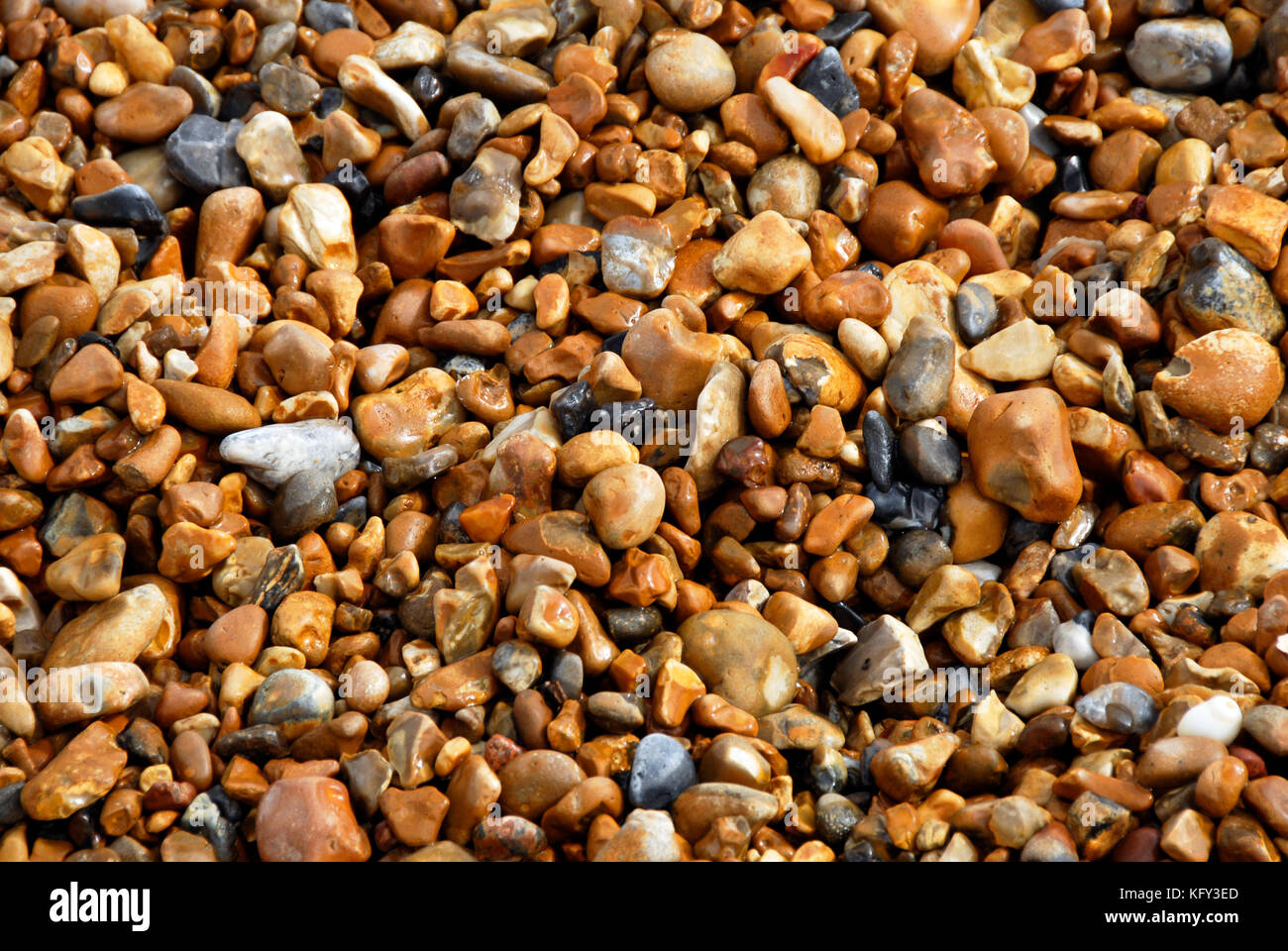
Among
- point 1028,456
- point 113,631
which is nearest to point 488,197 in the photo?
point 113,631

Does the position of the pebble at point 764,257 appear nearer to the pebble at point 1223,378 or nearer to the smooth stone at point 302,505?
the pebble at point 1223,378

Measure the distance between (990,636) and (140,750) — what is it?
236 centimetres

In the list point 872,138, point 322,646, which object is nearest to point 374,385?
point 322,646

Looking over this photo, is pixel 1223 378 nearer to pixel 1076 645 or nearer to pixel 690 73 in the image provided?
pixel 1076 645

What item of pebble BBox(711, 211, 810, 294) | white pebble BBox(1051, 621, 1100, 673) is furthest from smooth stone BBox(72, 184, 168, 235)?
white pebble BBox(1051, 621, 1100, 673)

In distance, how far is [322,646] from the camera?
3115 millimetres

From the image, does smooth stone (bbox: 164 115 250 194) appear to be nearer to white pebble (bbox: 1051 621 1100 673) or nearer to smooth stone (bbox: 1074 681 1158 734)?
white pebble (bbox: 1051 621 1100 673)

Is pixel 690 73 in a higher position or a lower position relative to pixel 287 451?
higher

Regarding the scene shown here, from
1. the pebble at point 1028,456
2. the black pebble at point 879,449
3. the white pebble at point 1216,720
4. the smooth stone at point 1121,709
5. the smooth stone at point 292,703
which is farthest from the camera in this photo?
the black pebble at point 879,449

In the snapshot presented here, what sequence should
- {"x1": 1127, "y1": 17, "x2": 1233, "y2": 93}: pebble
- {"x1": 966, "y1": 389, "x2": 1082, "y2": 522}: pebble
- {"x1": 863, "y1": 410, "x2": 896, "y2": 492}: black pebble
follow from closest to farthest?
{"x1": 966, "y1": 389, "x2": 1082, "y2": 522}: pebble < {"x1": 863, "y1": 410, "x2": 896, "y2": 492}: black pebble < {"x1": 1127, "y1": 17, "x2": 1233, "y2": 93}: pebble

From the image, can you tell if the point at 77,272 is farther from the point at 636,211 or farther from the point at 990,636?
the point at 990,636

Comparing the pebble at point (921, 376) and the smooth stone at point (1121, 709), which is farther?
the pebble at point (921, 376)

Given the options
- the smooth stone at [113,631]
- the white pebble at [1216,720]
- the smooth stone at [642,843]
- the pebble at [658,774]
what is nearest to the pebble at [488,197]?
the smooth stone at [113,631]

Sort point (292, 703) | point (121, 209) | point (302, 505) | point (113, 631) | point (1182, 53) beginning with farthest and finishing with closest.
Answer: point (1182, 53)
point (121, 209)
point (302, 505)
point (113, 631)
point (292, 703)
